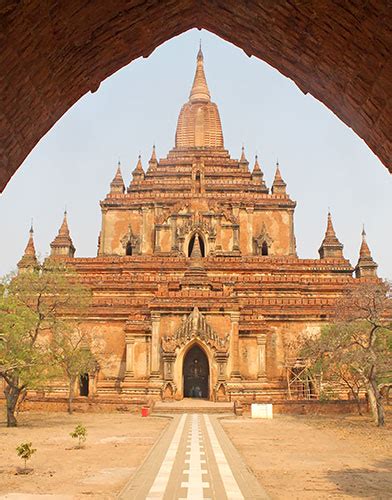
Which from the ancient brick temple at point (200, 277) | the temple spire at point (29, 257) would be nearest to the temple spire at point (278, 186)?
the ancient brick temple at point (200, 277)

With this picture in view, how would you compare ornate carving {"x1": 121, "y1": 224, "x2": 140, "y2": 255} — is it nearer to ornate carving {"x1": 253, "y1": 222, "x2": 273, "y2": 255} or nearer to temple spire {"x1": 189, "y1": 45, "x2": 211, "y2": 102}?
ornate carving {"x1": 253, "y1": 222, "x2": 273, "y2": 255}

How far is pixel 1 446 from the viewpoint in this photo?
18734 millimetres

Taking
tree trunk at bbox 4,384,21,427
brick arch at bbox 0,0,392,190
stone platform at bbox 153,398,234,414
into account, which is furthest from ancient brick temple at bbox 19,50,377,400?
brick arch at bbox 0,0,392,190

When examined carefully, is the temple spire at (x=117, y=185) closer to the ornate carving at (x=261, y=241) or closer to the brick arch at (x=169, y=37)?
the ornate carving at (x=261, y=241)

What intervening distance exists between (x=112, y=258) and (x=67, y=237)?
30.2ft

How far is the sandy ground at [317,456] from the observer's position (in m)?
12.5

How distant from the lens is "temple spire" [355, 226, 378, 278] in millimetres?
47188

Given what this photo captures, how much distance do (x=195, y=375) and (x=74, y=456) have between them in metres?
17.1

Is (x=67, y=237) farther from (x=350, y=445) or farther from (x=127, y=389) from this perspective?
(x=350, y=445)

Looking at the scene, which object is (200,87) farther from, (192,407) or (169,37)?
(169,37)

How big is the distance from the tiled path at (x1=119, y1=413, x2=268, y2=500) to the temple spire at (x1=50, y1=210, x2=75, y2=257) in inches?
1214

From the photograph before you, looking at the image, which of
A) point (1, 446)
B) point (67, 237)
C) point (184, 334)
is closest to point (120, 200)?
point (67, 237)

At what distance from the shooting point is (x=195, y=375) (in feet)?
109

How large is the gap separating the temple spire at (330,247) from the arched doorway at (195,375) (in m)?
19.9
